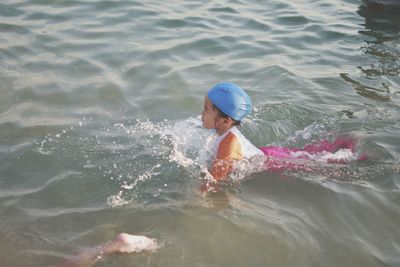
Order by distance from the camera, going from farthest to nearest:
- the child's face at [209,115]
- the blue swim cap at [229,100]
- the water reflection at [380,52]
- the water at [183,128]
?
the water reflection at [380,52]
the child's face at [209,115]
the blue swim cap at [229,100]
the water at [183,128]

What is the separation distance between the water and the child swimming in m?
0.18

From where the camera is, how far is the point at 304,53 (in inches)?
319

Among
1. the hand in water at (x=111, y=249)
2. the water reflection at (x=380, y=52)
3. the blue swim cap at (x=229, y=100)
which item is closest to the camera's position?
the hand in water at (x=111, y=249)

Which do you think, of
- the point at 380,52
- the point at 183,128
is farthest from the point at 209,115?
the point at 380,52

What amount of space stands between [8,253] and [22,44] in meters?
4.42

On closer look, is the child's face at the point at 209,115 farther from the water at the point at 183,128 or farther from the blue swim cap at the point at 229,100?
the water at the point at 183,128

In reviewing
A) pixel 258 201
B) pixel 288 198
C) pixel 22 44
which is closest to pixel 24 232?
pixel 258 201

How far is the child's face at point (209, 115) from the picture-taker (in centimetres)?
472

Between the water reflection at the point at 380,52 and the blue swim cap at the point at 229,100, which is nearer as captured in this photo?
the blue swim cap at the point at 229,100

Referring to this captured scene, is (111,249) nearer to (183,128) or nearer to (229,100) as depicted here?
(229,100)

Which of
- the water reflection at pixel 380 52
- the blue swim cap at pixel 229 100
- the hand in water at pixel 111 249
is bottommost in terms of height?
the hand in water at pixel 111 249

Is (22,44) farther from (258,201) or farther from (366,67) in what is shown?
(366,67)

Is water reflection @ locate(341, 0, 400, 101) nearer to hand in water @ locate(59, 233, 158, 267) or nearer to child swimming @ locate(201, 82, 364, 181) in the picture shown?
child swimming @ locate(201, 82, 364, 181)

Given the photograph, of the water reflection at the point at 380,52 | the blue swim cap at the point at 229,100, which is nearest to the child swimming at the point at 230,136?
the blue swim cap at the point at 229,100
